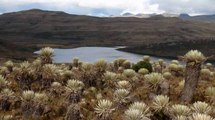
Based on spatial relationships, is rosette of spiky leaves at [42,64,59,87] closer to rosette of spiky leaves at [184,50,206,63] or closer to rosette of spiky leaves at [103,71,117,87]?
rosette of spiky leaves at [103,71,117,87]

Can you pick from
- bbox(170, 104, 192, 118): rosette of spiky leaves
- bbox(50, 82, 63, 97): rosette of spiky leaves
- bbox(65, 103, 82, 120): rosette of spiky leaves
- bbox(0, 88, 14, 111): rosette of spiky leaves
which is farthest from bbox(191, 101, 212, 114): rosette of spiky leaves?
bbox(0, 88, 14, 111): rosette of spiky leaves

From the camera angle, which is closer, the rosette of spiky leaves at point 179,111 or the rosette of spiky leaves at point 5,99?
A: the rosette of spiky leaves at point 179,111

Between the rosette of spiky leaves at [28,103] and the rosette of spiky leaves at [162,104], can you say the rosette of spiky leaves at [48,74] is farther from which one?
the rosette of spiky leaves at [162,104]

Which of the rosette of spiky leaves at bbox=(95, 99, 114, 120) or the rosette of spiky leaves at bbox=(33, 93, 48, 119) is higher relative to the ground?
the rosette of spiky leaves at bbox=(95, 99, 114, 120)

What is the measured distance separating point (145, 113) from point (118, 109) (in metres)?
2.76

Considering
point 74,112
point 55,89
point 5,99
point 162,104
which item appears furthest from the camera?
point 55,89

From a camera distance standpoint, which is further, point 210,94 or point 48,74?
point 48,74

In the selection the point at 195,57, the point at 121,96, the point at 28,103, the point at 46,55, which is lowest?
the point at 28,103

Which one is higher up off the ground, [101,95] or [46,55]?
[46,55]

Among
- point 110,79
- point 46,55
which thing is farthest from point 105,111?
point 46,55

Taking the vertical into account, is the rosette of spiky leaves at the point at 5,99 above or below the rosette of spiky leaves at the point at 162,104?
below

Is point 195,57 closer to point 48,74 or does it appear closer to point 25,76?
point 48,74

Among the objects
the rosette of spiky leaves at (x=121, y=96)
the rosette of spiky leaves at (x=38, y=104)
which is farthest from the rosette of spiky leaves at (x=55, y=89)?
the rosette of spiky leaves at (x=121, y=96)

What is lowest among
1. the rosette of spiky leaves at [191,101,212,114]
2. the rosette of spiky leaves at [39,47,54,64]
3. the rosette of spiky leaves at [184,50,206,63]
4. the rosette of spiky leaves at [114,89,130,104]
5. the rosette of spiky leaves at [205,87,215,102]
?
the rosette of spiky leaves at [205,87,215,102]
